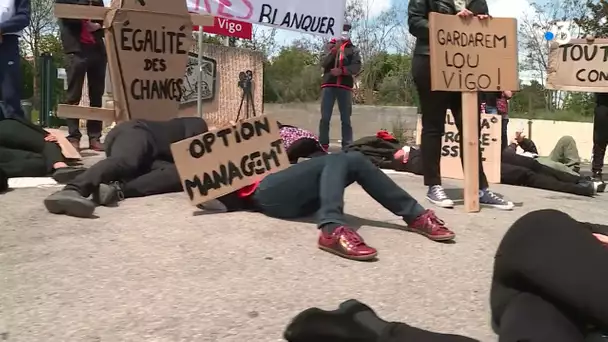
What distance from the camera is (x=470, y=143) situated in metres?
4.73

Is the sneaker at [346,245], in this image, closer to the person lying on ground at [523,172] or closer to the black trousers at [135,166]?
the black trousers at [135,166]

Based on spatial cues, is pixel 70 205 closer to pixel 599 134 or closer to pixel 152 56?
pixel 152 56

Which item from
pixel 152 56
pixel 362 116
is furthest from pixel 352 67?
pixel 362 116

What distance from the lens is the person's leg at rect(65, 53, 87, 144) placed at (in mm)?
6664

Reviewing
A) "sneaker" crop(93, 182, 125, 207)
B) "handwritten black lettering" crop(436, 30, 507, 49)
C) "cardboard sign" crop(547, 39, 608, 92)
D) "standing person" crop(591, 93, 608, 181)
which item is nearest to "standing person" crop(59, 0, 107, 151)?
"sneaker" crop(93, 182, 125, 207)

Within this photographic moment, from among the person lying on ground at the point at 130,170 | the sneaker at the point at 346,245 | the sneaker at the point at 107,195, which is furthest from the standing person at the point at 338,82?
the sneaker at the point at 346,245

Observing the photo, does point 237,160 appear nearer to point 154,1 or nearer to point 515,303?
point 154,1

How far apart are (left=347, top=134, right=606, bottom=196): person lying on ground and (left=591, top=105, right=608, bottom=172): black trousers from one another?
772 mm

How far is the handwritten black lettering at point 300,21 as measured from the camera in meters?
8.82

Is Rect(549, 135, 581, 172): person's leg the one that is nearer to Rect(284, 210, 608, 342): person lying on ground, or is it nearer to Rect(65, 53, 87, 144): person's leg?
Rect(65, 53, 87, 144): person's leg

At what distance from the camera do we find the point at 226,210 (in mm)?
4152

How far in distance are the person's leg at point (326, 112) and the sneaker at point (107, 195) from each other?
4.60 metres

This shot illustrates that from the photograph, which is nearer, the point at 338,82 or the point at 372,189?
the point at 372,189

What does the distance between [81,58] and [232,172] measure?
10.5ft
